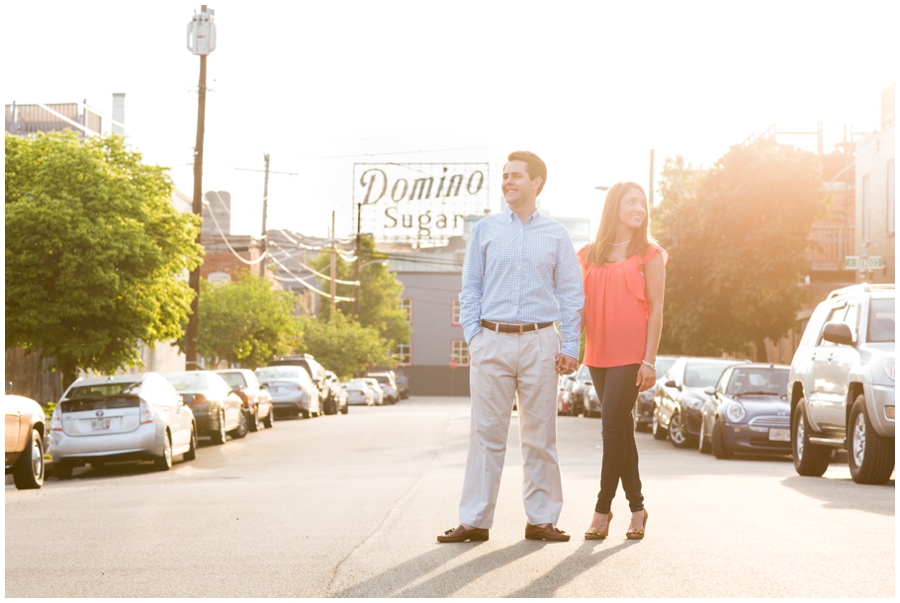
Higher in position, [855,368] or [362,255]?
[362,255]

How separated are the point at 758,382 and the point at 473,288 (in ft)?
40.0

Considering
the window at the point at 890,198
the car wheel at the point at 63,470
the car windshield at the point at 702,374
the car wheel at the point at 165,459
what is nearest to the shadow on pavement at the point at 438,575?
the car wheel at the point at 165,459

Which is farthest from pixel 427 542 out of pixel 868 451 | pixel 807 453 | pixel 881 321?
pixel 807 453

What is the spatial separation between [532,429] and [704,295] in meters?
25.1

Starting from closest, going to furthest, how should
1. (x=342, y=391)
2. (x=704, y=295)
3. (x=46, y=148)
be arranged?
(x=46, y=148) < (x=704, y=295) < (x=342, y=391)

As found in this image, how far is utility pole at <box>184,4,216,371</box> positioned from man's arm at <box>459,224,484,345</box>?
81.7ft

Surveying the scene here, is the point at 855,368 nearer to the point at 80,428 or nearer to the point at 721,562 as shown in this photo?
the point at 721,562

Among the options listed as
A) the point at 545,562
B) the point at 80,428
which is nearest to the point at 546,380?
the point at 545,562

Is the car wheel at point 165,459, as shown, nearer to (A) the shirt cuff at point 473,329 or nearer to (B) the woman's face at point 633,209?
(A) the shirt cuff at point 473,329

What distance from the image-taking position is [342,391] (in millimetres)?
42625

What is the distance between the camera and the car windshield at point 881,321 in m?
12.1

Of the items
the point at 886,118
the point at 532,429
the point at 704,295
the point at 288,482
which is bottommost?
the point at 288,482

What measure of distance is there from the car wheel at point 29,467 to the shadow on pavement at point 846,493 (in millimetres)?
8286

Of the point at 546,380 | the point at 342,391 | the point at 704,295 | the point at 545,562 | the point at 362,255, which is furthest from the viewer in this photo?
the point at 362,255
